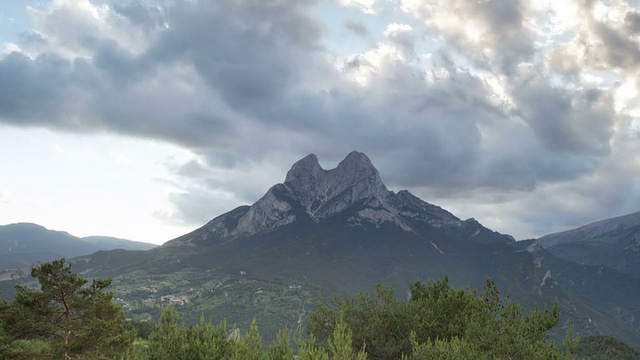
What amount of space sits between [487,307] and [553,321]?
6130mm

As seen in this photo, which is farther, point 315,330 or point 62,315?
point 315,330

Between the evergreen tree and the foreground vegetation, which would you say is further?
the evergreen tree

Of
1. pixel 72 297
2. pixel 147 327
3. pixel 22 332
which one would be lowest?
pixel 147 327

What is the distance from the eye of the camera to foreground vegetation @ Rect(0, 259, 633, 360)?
24547 mm

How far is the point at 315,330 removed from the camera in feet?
173

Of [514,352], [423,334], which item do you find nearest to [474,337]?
[514,352]

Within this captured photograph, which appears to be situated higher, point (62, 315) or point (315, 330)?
point (62, 315)

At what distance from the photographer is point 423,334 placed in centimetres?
4103

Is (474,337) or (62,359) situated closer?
(474,337)

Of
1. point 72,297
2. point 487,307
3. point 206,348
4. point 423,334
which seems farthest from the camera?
point 423,334

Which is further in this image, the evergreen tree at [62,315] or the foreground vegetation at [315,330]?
the evergreen tree at [62,315]

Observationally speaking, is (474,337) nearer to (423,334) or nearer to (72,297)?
(423,334)

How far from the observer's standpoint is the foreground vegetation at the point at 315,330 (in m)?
24.5

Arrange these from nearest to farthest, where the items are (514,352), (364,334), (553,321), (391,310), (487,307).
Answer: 1. (514,352)
2. (553,321)
3. (487,307)
4. (364,334)
5. (391,310)
